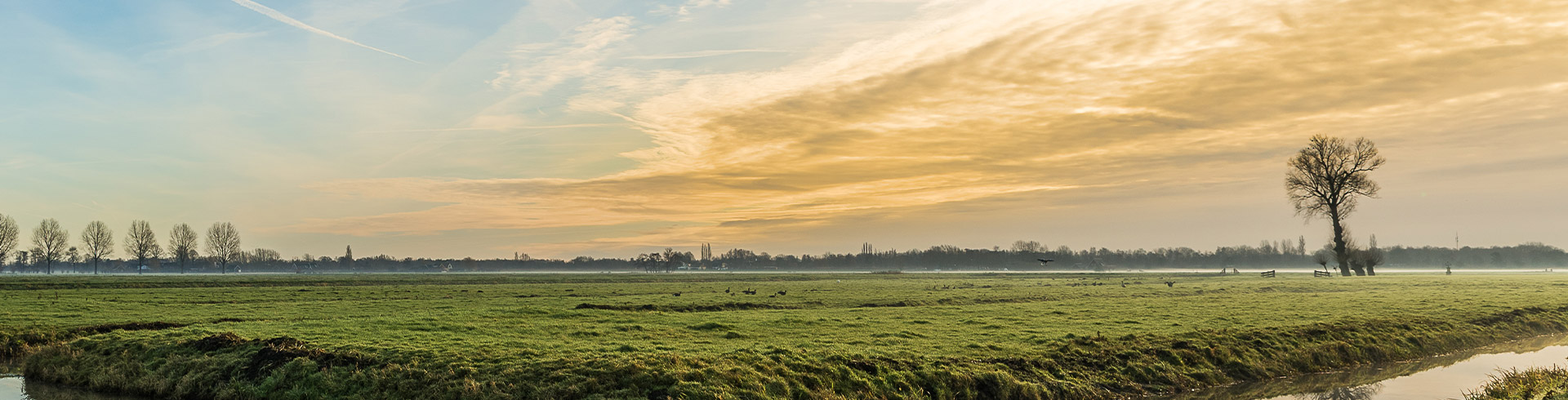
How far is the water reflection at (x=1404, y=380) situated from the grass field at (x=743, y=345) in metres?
0.85

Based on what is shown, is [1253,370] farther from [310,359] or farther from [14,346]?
[14,346]

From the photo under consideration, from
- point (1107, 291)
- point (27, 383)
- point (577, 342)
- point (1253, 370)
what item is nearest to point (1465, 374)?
point (1253, 370)

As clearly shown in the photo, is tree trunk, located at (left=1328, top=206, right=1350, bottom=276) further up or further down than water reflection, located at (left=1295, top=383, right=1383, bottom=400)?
further up

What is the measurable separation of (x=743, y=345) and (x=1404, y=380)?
26207 millimetres

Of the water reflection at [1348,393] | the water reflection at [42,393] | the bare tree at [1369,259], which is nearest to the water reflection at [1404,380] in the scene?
the water reflection at [1348,393]

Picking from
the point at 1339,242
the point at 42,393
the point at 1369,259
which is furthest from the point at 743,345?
the point at 1369,259

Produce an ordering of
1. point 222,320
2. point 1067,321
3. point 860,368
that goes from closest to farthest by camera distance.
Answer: point 860,368
point 1067,321
point 222,320

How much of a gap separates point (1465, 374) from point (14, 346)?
64.0 meters

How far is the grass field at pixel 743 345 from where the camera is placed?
25016mm

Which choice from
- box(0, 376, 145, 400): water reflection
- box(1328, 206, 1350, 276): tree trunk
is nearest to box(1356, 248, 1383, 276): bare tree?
box(1328, 206, 1350, 276): tree trunk

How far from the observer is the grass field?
25.0 m

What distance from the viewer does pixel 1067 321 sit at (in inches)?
1624

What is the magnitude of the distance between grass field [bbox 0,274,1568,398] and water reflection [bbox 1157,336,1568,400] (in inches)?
33.3

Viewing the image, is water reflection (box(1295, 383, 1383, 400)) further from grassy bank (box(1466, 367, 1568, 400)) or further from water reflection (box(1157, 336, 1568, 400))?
grassy bank (box(1466, 367, 1568, 400))
